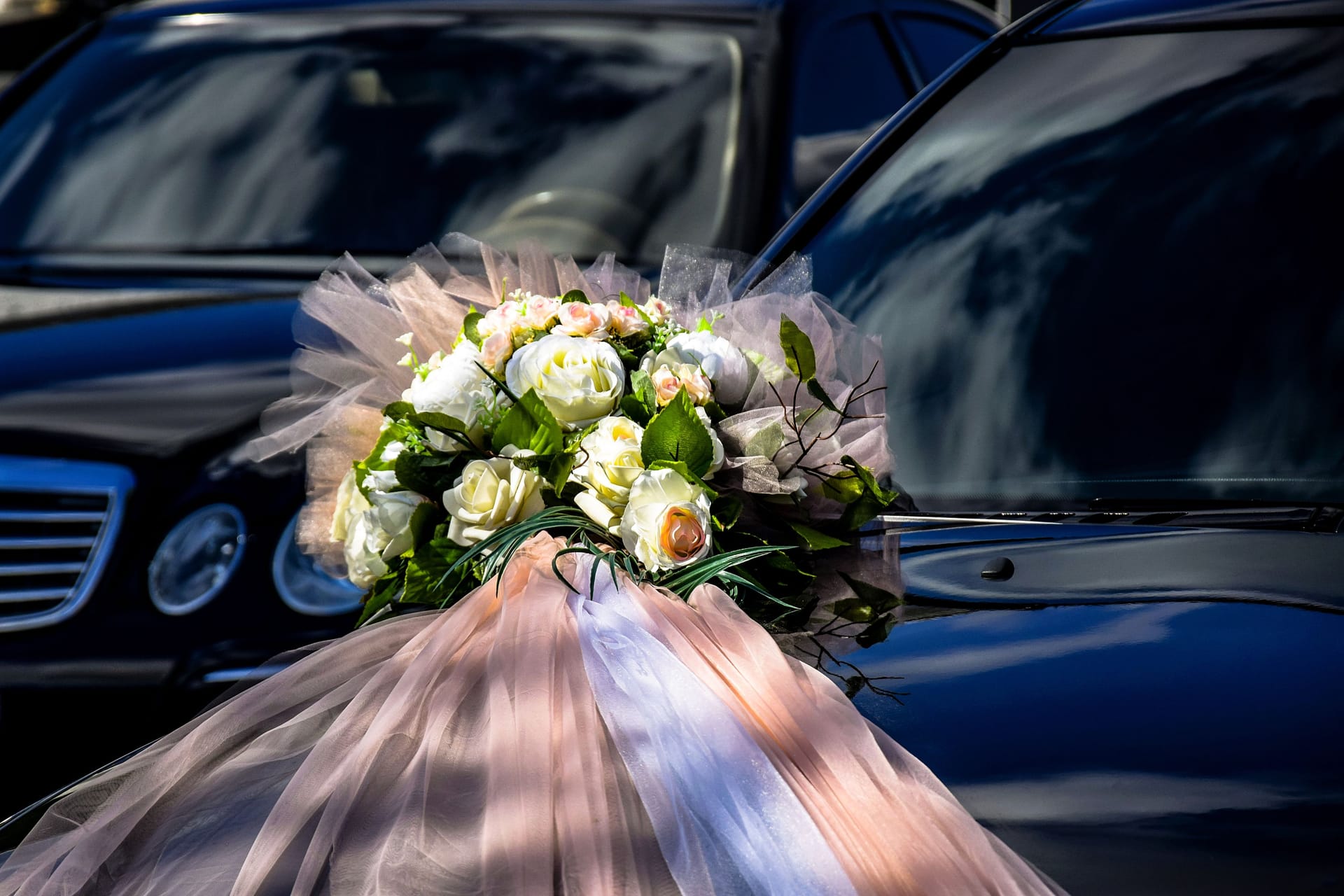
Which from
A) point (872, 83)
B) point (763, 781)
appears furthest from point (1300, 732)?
point (872, 83)

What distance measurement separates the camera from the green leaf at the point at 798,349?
6.13 ft

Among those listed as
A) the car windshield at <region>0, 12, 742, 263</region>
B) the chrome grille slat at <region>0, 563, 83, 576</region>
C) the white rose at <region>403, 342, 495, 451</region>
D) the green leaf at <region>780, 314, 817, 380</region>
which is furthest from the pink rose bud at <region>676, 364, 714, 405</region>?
the car windshield at <region>0, 12, 742, 263</region>

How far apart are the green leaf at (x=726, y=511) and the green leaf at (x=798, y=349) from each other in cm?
19

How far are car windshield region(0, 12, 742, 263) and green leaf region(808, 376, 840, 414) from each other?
5.63 feet

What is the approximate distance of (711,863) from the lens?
1199 mm

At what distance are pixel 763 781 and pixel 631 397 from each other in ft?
2.08

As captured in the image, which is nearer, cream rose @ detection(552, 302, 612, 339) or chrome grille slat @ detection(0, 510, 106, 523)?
cream rose @ detection(552, 302, 612, 339)

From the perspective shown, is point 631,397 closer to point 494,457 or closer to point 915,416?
point 494,457

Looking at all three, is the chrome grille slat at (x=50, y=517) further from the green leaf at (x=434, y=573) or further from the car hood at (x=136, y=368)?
the green leaf at (x=434, y=573)

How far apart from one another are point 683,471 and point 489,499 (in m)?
0.22

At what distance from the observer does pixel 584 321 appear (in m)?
1.89

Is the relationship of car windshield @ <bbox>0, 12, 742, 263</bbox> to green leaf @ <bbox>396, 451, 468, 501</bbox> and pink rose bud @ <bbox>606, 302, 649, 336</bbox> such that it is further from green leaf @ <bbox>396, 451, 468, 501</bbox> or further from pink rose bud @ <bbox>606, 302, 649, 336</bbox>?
green leaf @ <bbox>396, 451, 468, 501</bbox>

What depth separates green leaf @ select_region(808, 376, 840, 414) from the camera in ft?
6.04

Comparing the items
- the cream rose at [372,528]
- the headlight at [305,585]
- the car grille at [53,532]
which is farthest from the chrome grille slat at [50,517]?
the cream rose at [372,528]
